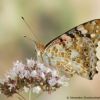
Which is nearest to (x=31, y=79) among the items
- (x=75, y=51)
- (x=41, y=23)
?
(x=75, y=51)

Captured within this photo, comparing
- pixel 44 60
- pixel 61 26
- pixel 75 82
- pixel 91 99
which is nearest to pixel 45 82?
pixel 44 60

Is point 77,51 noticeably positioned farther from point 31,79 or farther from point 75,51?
point 31,79

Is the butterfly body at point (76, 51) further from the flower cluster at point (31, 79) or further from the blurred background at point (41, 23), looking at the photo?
the blurred background at point (41, 23)

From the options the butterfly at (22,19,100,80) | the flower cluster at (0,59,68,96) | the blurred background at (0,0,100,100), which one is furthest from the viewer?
the blurred background at (0,0,100,100)

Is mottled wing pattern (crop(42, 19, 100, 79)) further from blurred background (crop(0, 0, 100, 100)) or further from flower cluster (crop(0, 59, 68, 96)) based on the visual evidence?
blurred background (crop(0, 0, 100, 100))

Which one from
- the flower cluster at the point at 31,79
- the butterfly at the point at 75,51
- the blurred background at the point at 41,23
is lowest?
the flower cluster at the point at 31,79

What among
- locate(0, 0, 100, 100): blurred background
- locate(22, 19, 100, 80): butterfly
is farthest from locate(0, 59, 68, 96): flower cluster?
locate(0, 0, 100, 100): blurred background

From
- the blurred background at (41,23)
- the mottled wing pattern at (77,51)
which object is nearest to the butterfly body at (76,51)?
the mottled wing pattern at (77,51)

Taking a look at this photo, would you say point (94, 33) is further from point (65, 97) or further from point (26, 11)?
point (26, 11)
